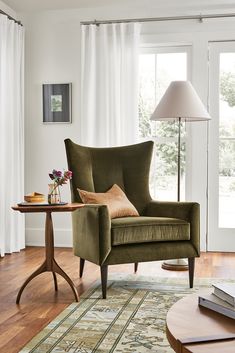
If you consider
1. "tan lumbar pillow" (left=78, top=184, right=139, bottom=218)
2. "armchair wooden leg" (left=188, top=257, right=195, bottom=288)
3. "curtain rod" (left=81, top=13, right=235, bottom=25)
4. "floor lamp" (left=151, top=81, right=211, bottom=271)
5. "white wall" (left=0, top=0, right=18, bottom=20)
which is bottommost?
"armchair wooden leg" (left=188, top=257, right=195, bottom=288)

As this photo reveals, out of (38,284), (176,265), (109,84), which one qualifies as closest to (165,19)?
(109,84)

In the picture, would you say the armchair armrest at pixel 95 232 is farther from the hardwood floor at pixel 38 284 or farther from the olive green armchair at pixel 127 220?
the hardwood floor at pixel 38 284

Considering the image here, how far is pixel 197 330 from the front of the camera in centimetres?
151

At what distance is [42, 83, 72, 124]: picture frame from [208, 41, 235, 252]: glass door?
4.95 ft

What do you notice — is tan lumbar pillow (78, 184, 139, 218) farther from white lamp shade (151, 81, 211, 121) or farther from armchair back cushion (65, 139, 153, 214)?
white lamp shade (151, 81, 211, 121)

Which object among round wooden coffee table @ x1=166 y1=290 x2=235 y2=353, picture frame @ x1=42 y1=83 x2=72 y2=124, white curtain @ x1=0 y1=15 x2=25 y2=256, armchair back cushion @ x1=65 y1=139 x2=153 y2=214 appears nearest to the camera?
round wooden coffee table @ x1=166 y1=290 x2=235 y2=353

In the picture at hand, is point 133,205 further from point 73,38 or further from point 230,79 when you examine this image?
point 73,38

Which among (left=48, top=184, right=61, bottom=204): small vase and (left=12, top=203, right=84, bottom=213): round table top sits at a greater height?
(left=48, top=184, right=61, bottom=204): small vase

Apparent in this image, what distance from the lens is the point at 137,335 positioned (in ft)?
7.91

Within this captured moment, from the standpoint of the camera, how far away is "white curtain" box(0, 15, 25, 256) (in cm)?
475

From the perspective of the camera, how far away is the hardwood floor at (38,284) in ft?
8.39

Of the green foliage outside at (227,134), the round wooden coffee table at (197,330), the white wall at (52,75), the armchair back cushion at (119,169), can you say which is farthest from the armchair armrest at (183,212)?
the white wall at (52,75)

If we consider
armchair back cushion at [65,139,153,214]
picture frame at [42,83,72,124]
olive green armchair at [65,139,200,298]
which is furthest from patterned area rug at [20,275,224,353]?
picture frame at [42,83,72,124]

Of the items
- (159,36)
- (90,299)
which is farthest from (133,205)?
(159,36)
